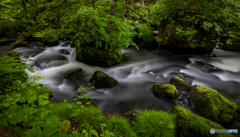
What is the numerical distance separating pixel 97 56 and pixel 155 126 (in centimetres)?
531

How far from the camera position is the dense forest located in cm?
191

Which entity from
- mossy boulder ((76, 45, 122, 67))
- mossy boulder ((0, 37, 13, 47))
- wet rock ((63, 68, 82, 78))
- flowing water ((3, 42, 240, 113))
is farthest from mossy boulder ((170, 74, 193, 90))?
mossy boulder ((0, 37, 13, 47))

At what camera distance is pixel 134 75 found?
7.15 meters

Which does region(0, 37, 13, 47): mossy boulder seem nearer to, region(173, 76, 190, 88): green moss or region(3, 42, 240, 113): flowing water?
region(3, 42, 240, 113): flowing water

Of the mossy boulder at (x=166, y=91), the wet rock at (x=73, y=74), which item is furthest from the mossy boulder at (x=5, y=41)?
the mossy boulder at (x=166, y=91)

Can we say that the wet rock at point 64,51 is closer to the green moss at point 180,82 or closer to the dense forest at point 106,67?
the dense forest at point 106,67

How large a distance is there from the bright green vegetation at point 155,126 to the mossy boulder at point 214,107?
190cm

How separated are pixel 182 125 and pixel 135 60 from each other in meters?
6.41

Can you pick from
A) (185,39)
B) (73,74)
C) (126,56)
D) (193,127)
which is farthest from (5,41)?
(185,39)

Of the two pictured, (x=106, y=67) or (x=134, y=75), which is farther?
(x=106, y=67)

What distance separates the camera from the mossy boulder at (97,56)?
6.78 m

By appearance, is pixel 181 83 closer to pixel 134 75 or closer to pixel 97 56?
pixel 134 75

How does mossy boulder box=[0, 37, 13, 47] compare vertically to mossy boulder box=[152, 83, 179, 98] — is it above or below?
above

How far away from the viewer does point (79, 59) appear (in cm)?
777
